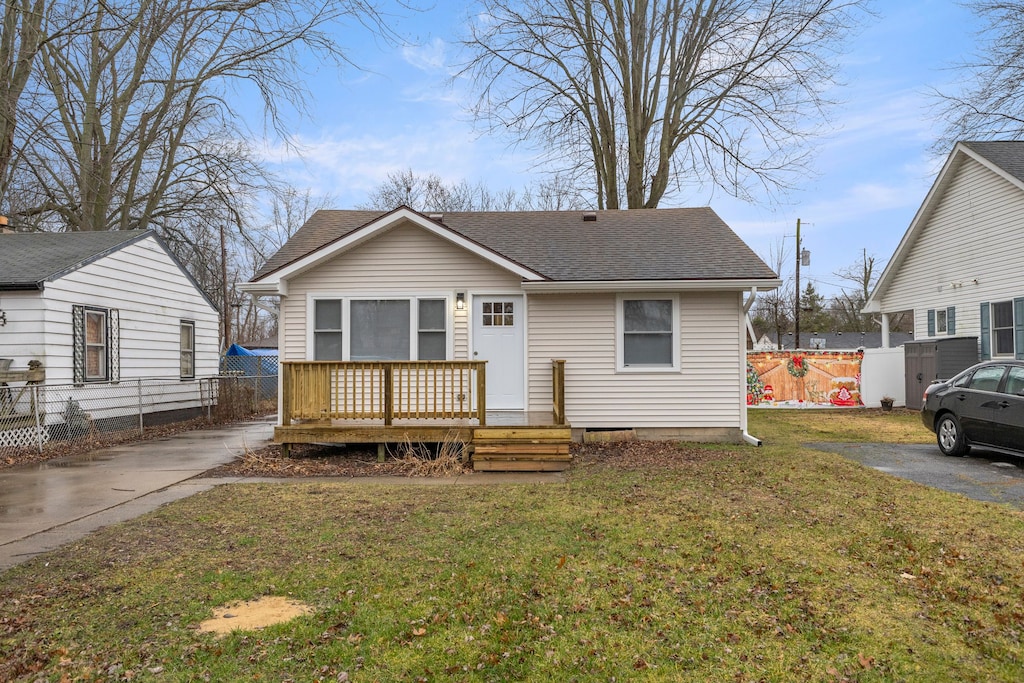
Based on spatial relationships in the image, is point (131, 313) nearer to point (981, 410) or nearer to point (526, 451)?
point (526, 451)

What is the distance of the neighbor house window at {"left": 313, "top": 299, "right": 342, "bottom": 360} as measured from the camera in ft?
34.3

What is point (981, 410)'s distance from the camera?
8.97 metres

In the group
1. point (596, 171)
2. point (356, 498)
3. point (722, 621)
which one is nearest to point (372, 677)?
point (722, 621)

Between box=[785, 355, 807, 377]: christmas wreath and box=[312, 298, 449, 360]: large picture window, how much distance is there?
12699 mm

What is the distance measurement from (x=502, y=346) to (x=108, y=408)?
7.96 metres

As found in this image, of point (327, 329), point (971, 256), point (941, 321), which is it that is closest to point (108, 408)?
point (327, 329)

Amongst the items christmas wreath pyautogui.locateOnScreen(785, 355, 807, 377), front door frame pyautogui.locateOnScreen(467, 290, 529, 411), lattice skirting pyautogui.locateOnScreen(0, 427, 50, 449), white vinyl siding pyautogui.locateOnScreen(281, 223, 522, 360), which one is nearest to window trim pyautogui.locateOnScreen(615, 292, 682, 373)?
front door frame pyautogui.locateOnScreen(467, 290, 529, 411)

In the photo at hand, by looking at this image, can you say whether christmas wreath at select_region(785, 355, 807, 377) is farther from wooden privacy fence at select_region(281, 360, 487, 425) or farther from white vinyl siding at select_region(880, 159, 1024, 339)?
wooden privacy fence at select_region(281, 360, 487, 425)

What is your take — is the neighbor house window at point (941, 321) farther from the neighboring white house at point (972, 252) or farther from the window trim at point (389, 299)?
the window trim at point (389, 299)

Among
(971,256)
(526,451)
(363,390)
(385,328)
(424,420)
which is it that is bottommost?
(526,451)

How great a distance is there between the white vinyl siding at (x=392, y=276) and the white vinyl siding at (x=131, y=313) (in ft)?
13.4

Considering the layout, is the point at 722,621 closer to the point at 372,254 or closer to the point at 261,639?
the point at 261,639

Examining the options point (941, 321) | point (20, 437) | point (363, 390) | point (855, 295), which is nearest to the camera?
point (363, 390)

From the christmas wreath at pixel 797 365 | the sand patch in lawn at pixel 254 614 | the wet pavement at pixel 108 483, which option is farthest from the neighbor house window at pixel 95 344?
the christmas wreath at pixel 797 365
